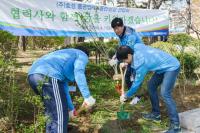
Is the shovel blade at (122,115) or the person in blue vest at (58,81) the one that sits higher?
the person in blue vest at (58,81)

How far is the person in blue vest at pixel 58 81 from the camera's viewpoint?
3994 mm

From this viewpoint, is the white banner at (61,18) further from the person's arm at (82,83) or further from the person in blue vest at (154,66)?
the person's arm at (82,83)

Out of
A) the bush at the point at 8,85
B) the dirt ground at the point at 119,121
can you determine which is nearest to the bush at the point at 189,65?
the dirt ground at the point at 119,121

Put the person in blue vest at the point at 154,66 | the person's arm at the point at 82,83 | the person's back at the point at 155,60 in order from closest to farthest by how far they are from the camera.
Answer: the person's arm at the point at 82,83 → the person in blue vest at the point at 154,66 → the person's back at the point at 155,60

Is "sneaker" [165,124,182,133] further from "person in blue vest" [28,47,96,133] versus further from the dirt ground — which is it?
"person in blue vest" [28,47,96,133]

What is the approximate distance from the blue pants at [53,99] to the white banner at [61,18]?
300 centimetres

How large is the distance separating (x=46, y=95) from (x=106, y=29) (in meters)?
5.81

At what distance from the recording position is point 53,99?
402 cm

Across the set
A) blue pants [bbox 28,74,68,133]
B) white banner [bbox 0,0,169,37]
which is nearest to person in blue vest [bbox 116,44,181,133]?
blue pants [bbox 28,74,68,133]

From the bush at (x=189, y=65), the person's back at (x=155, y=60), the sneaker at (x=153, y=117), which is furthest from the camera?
the bush at (x=189, y=65)

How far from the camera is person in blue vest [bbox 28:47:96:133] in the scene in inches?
157

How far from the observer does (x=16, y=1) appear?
7.20 metres

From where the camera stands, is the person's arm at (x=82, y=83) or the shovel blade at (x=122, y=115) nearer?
the person's arm at (x=82, y=83)

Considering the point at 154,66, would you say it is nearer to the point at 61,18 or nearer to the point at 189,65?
the point at 61,18
